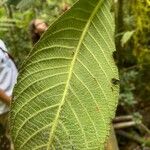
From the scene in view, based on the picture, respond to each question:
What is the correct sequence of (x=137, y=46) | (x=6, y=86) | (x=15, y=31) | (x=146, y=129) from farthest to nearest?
(x=15, y=31) < (x=146, y=129) < (x=137, y=46) < (x=6, y=86)

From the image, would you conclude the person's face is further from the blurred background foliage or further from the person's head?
the blurred background foliage

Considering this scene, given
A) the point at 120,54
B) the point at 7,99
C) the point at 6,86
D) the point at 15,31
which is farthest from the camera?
the point at 15,31

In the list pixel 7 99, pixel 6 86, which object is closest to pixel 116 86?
pixel 7 99

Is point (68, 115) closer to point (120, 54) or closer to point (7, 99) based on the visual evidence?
point (7, 99)

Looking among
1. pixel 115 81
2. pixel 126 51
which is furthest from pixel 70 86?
pixel 126 51

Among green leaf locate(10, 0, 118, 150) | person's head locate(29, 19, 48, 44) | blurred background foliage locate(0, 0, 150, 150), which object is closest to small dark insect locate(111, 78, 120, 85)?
green leaf locate(10, 0, 118, 150)

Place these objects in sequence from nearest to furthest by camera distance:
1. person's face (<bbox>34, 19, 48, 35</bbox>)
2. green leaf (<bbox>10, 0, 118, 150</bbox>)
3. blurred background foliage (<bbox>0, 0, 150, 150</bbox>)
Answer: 1. green leaf (<bbox>10, 0, 118, 150</bbox>)
2. person's face (<bbox>34, 19, 48, 35</bbox>)
3. blurred background foliage (<bbox>0, 0, 150, 150</bbox>)

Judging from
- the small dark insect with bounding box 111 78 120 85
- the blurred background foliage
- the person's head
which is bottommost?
the blurred background foliage

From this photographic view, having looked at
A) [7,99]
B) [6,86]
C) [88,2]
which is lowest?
[6,86]
